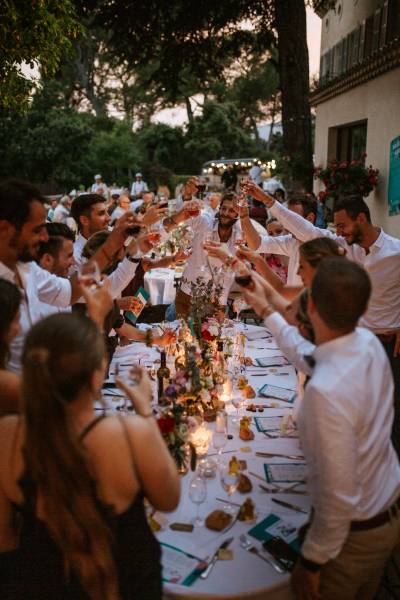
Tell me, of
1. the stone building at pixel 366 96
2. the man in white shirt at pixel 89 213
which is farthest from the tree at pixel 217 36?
the man in white shirt at pixel 89 213

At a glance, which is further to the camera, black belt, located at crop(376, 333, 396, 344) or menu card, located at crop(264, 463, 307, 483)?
black belt, located at crop(376, 333, 396, 344)

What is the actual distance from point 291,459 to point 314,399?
3.02 ft

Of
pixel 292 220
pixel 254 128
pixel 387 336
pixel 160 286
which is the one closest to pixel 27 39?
pixel 292 220

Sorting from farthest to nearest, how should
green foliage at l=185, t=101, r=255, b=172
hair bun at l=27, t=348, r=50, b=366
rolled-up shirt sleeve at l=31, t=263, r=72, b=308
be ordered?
green foliage at l=185, t=101, r=255, b=172, rolled-up shirt sleeve at l=31, t=263, r=72, b=308, hair bun at l=27, t=348, r=50, b=366

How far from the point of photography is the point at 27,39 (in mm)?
5012

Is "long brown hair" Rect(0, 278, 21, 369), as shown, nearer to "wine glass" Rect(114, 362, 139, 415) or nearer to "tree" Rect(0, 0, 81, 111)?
"wine glass" Rect(114, 362, 139, 415)

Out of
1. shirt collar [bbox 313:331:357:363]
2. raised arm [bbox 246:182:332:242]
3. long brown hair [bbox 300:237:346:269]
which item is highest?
raised arm [bbox 246:182:332:242]

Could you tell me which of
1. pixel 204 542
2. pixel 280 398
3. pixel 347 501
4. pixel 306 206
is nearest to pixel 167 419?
pixel 204 542

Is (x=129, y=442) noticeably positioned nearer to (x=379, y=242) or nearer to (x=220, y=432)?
(x=220, y=432)

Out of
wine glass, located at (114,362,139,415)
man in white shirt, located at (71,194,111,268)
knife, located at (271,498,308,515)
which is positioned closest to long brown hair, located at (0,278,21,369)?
wine glass, located at (114,362,139,415)

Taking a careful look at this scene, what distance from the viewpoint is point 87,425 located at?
1424mm

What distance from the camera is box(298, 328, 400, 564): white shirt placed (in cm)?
156

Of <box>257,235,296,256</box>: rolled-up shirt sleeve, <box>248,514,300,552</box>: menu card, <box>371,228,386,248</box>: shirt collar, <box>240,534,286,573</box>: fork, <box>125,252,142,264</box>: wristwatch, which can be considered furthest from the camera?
<box>257,235,296,256</box>: rolled-up shirt sleeve

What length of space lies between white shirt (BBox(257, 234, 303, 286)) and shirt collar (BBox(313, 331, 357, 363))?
2639 mm
